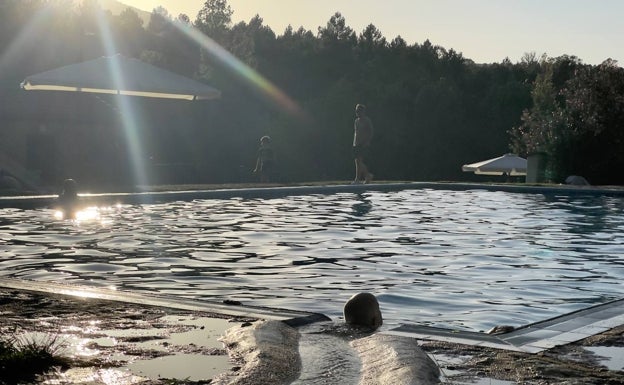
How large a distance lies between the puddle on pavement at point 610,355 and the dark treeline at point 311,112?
20.4 metres

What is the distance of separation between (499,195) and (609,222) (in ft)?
22.0

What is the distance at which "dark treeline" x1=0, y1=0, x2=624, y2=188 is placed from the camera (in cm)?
2973

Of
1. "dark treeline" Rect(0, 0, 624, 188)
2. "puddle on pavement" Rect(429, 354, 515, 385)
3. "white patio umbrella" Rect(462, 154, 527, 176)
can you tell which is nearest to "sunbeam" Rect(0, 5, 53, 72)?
"dark treeline" Rect(0, 0, 624, 188)

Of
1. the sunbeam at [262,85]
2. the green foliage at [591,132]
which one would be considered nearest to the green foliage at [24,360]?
the green foliage at [591,132]

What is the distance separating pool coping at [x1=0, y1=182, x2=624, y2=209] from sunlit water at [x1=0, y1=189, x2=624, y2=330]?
1.73 feet

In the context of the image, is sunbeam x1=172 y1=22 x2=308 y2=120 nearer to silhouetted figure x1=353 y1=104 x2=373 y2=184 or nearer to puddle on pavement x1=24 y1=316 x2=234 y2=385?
silhouetted figure x1=353 y1=104 x2=373 y2=184

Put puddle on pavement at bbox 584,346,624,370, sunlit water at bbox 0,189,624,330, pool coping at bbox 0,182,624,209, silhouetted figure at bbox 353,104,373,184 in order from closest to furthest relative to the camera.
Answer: puddle on pavement at bbox 584,346,624,370 → sunlit water at bbox 0,189,624,330 → pool coping at bbox 0,182,624,209 → silhouetted figure at bbox 353,104,373,184

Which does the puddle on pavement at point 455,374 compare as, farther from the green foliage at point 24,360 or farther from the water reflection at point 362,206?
the water reflection at point 362,206

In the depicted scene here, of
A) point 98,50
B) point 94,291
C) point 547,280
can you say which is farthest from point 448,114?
point 94,291

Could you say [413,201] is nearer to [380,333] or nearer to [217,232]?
[217,232]

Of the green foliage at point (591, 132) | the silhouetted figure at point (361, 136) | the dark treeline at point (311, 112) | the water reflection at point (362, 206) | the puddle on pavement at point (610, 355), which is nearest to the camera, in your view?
the puddle on pavement at point (610, 355)

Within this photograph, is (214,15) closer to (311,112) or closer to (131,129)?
(311,112)

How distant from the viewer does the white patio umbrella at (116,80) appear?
2436 cm

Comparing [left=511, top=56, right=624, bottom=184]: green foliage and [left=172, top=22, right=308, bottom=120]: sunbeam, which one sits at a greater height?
[left=172, top=22, right=308, bottom=120]: sunbeam
